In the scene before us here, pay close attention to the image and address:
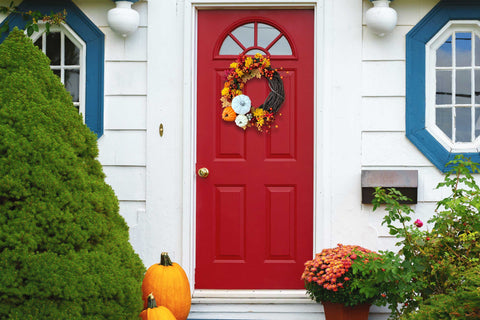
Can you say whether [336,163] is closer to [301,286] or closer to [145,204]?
[301,286]

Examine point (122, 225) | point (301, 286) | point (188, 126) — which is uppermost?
point (188, 126)

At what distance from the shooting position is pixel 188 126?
4246mm

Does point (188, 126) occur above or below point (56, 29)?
below

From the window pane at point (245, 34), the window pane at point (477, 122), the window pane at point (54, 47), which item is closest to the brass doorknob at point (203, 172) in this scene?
the window pane at point (245, 34)

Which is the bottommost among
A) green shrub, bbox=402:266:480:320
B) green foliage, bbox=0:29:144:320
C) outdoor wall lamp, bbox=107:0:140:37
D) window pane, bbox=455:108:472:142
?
green shrub, bbox=402:266:480:320

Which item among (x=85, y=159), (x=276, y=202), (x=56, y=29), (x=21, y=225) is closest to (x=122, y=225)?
(x=85, y=159)

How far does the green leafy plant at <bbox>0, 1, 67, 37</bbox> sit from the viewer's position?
4.18m

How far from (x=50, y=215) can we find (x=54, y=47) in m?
2.29

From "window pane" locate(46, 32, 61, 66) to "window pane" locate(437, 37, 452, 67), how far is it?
2.97 m

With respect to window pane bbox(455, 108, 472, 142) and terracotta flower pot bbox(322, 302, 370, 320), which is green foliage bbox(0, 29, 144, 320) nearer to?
terracotta flower pot bbox(322, 302, 370, 320)

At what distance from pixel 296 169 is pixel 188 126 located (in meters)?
0.90

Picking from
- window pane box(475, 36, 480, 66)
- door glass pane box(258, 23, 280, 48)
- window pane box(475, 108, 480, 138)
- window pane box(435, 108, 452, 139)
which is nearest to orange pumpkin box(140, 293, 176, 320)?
door glass pane box(258, 23, 280, 48)

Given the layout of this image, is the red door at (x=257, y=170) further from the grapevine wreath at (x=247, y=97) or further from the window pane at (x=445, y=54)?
the window pane at (x=445, y=54)

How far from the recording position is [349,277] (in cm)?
360
